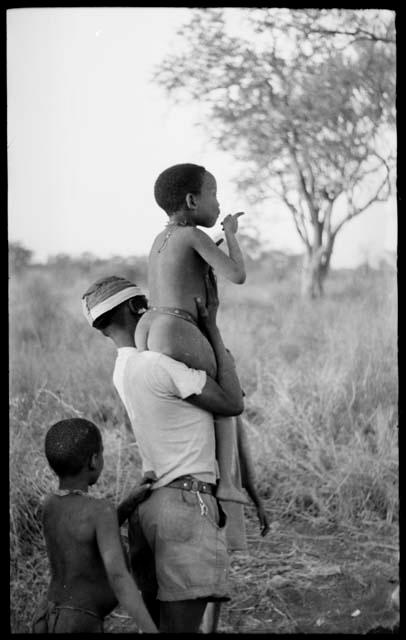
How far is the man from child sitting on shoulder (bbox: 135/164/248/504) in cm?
4

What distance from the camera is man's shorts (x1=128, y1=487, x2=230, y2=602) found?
2.39m

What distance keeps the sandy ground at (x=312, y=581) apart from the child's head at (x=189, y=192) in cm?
182

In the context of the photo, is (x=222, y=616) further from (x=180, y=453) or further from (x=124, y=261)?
(x=124, y=261)

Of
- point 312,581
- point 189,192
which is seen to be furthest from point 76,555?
point 312,581

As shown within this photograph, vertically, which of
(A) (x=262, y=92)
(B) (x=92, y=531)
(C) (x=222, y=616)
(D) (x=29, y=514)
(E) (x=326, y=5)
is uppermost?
(A) (x=262, y=92)

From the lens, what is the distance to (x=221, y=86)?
10.3m

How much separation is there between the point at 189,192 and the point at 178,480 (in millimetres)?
829

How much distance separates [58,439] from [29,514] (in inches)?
84.1

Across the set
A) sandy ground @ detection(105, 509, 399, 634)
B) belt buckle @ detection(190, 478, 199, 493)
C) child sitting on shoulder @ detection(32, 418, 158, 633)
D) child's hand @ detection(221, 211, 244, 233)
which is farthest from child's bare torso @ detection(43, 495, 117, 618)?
sandy ground @ detection(105, 509, 399, 634)

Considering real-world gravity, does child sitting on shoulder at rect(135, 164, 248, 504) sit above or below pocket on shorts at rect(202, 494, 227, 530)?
above

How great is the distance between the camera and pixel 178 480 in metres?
2.45

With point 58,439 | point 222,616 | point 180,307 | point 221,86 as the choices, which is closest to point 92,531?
point 58,439

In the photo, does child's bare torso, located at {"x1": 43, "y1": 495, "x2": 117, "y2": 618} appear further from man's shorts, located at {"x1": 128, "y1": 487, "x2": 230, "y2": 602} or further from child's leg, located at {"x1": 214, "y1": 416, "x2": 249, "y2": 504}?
child's leg, located at {"x1": 214, "y1": 416, "x2": 249, "y2": 504}

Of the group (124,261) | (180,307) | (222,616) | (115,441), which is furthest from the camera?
(124,261)
